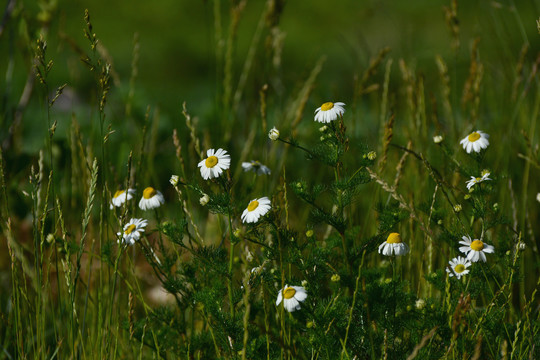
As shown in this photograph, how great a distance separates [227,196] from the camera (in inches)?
47.4

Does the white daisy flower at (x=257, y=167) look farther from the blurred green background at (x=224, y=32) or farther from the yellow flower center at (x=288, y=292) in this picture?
the blurred green background at (x=224, y=32)

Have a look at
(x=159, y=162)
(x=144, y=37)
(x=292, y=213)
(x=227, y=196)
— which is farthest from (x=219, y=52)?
(x=144, y=37)

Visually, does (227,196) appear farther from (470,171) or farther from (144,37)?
(144,37)

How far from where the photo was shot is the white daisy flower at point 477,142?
1363 millimetres

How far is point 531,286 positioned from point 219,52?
4.44 ft

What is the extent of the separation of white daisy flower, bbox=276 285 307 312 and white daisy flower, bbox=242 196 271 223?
0.15 metres

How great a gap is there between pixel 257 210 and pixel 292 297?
18 cm

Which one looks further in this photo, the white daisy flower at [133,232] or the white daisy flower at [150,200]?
the white daisy flower at [150,200]

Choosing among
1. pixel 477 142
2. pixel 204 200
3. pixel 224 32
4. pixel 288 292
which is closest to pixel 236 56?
pixel 224 32

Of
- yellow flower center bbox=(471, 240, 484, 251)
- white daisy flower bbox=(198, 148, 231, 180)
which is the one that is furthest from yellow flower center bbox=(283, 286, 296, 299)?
yellow flower center bbox=(471, 240, 484, 251)

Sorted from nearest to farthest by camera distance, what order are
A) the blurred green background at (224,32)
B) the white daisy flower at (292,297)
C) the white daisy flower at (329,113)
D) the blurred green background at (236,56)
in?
the white daisy flower at (292,297), the white daisy flower at (329,113), the blurred green background at (236,56), the blurred green background at (224,32)

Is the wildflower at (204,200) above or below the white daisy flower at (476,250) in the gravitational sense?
above

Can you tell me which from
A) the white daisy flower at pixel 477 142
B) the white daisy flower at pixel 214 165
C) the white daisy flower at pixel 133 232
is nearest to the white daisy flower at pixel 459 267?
the white daisy flower at pixel 477 142

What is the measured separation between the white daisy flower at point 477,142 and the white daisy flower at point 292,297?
1.77ft
